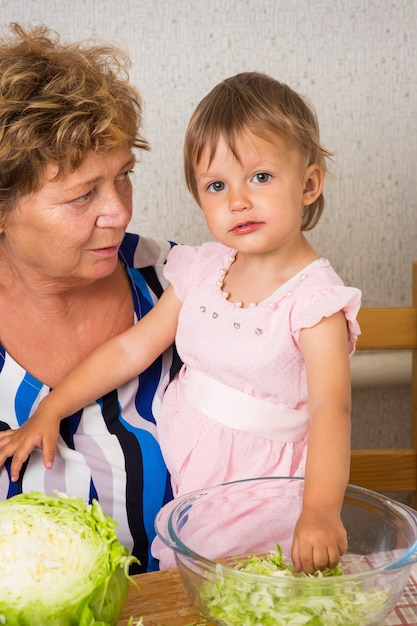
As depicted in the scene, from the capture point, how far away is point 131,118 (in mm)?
1562

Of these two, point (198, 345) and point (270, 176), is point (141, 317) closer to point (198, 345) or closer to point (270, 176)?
point (198, 345)

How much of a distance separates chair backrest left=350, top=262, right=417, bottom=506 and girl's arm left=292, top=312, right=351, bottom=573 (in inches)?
24.5

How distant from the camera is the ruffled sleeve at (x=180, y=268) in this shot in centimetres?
159

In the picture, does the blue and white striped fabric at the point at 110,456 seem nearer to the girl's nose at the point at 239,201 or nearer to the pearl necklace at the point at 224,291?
the pearl necklace at the point at 224,291

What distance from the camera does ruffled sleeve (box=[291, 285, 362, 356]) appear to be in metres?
1.30

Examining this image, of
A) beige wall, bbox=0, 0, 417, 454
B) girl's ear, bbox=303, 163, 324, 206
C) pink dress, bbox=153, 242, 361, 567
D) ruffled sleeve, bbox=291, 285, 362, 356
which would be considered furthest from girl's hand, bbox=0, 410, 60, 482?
beige wall, bbox=0, 0, 417, 454

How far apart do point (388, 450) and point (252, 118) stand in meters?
1.03

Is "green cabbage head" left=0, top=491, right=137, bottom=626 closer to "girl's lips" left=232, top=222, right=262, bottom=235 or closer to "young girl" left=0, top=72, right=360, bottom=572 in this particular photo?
"young girl" left=0, top=72, right=360, bottom=572

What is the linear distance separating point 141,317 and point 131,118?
1.38 feet

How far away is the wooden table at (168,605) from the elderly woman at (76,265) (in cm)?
53

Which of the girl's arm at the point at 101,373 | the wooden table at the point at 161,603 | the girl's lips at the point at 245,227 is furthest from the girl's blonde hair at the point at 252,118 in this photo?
the wooden table at the point at 161,603

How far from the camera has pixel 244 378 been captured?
1.43 m

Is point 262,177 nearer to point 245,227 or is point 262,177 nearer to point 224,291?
point 245,227

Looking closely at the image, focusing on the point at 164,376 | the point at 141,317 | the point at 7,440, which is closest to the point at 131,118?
the point at 141,317
